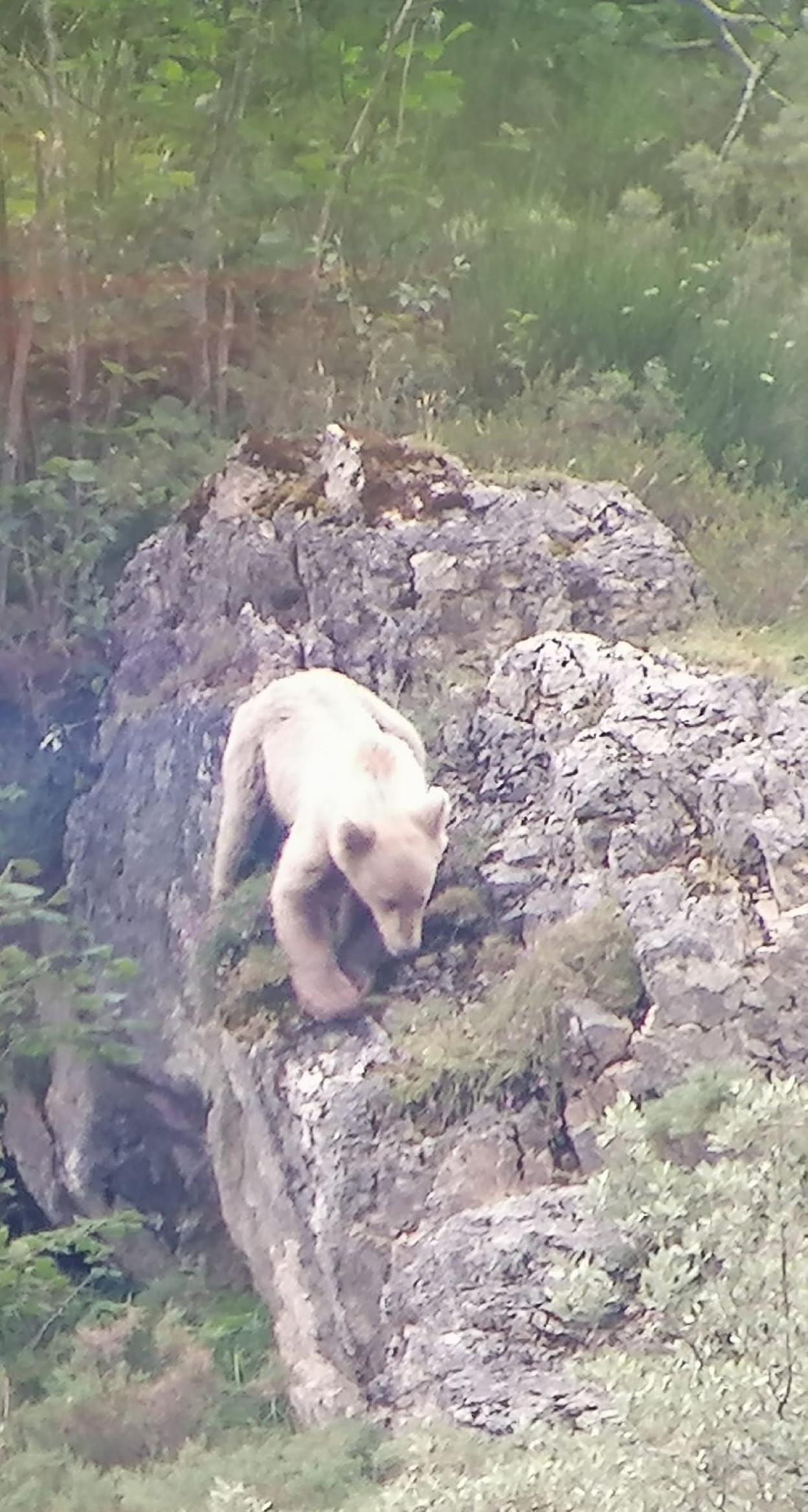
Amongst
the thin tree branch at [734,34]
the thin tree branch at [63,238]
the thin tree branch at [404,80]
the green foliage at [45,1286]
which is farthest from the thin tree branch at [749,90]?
the green foliage at [45,1286]

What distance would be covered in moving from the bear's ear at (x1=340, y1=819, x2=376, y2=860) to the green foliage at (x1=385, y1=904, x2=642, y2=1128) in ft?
0.85

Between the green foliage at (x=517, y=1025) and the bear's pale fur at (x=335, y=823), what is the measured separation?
137 mm

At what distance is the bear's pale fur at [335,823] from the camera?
2.62 metres

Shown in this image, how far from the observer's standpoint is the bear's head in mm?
2607

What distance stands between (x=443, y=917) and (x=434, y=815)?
0.51 ft

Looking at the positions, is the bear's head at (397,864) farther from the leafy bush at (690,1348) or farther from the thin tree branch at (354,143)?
the thin tree branch at (354,143)

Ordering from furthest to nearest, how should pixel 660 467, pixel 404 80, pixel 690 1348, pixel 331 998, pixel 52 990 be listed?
pixel 404 80, pixel 660 467, pixel 52 990, pixel 331 998, pixel 690 1348

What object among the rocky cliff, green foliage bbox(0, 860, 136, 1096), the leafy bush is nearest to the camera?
the leafy bush

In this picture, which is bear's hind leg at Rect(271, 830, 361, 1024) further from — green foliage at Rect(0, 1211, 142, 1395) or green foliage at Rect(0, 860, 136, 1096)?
green foliage at Rect(0, 1211, 142, 1395)

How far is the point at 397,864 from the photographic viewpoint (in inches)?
103

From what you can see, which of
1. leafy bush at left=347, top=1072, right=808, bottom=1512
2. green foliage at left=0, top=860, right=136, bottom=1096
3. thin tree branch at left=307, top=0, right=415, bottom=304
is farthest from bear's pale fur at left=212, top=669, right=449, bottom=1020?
thin tree branch at left=307, top=0, right=415, bottom=304

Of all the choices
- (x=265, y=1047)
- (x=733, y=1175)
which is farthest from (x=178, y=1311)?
(x=733, y=1175)

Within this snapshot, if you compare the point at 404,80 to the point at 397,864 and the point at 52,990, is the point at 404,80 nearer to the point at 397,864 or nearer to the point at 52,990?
the point at 397,864

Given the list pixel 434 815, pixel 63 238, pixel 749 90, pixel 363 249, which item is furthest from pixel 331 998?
pixel 749 90
